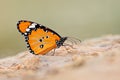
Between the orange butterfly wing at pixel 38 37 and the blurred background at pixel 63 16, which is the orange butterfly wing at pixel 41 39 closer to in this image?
the orange butterfly wing at pixel 38 37

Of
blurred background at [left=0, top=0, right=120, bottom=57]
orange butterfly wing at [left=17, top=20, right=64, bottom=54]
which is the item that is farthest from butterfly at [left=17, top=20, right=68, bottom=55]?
blurred background at [left=0, top=0, right=120, bottom=57]

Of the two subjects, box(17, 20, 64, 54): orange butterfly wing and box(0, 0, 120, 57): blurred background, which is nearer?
box(17, 20, 64, 54): orange butterfly wing

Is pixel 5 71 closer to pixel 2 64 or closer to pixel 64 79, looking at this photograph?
pixel 2 64

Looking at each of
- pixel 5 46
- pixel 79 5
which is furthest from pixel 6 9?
pixel 5 46

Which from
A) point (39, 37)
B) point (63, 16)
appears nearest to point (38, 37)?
point (39, 37)

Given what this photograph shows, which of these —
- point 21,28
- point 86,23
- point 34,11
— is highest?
point 34,11

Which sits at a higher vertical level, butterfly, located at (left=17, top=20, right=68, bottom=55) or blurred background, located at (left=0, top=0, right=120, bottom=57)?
blurred background, located at (left=0, top=0, right=120, bottom=57)

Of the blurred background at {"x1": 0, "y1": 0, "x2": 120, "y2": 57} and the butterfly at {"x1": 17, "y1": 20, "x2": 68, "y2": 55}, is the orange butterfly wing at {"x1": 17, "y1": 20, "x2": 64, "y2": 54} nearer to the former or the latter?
the butterfly at {"x1": 17, "y1": 20, "x2": 68, "y2": 55}
